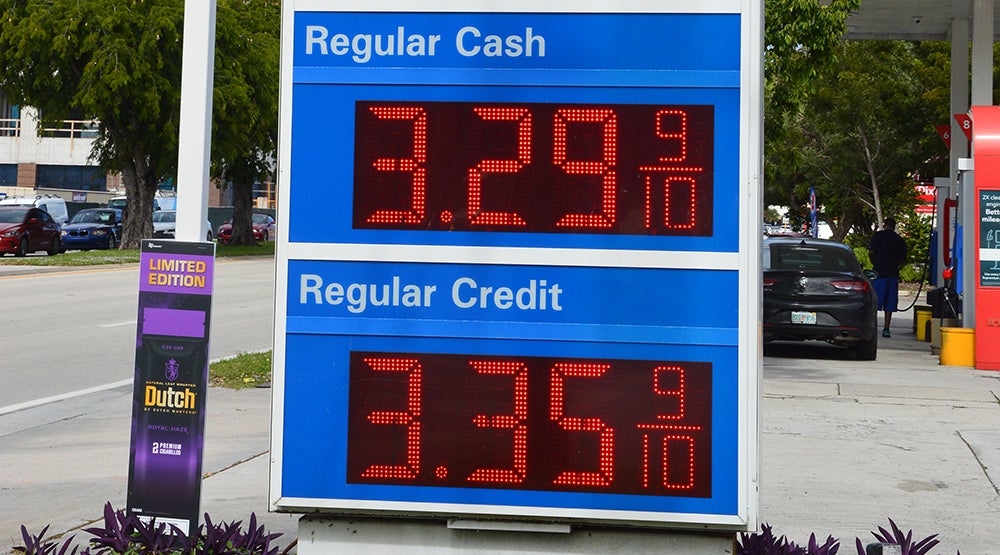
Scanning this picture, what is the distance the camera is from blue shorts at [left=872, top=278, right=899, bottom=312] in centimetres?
2081

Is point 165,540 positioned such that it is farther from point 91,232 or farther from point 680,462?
point 91,232

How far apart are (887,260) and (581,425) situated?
17.2 meters

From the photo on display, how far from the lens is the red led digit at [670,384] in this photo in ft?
15.1

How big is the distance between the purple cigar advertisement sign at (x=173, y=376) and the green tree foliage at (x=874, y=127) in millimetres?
27529

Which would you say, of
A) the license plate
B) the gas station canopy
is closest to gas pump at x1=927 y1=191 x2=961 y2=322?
→ the license plate

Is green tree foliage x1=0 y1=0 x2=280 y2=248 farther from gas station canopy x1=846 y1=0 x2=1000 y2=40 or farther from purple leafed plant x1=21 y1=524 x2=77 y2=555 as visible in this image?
purple leafed plant x1=21 y1=524 x2=77 y2=555

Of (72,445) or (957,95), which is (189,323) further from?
(957,95)

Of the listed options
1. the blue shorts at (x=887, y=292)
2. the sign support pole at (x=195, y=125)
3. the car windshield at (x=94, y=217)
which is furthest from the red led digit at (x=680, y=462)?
the car windshield at (x=94, y=217)

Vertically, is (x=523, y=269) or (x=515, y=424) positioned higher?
(x=523, y=269)

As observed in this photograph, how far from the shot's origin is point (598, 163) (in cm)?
464

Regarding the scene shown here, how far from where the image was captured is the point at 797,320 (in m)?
16.9

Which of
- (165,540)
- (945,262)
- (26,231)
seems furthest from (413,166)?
(26,231)

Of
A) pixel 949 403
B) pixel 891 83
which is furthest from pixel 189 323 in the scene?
pixel 891 83

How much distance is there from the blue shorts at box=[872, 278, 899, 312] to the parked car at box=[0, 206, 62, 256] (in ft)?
84.6
